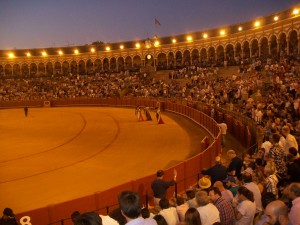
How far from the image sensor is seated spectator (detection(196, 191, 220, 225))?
19.3 ft

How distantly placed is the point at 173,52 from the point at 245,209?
60.5 meters

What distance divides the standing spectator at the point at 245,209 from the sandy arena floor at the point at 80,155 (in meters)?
7.89

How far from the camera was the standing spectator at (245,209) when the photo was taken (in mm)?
6086

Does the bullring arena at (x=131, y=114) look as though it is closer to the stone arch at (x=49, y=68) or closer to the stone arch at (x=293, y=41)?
the stone arch at (x=293, y=41)

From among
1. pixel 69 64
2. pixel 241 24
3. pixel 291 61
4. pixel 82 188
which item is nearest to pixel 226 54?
pixel 241 24

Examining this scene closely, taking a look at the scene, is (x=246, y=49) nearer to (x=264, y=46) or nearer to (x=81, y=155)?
(x=264, y=46)

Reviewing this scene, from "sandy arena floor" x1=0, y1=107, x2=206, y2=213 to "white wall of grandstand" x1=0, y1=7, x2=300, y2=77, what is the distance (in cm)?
2294

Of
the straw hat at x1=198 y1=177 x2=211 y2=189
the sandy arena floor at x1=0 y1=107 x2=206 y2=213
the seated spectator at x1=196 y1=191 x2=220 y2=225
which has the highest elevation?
Answer: the seated spectator at x1=196 y1=191 x2=220 y2=225

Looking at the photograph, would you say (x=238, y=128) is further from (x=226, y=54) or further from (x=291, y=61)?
(x=226, y=54)

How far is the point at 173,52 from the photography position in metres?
65.2

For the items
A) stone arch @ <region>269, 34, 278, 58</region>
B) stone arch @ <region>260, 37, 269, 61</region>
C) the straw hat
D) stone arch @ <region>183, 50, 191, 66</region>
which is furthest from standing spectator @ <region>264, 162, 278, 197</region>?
stone arch @ <region>183, 50, 191, 66</region>

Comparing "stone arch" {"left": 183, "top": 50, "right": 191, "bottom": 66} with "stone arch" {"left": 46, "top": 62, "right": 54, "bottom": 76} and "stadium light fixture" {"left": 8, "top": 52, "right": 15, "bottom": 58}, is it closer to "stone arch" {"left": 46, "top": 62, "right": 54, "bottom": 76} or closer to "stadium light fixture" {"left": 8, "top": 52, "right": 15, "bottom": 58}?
"stone arch" {"left": 46, "top": 62, "right": 54, "bottom": 76}

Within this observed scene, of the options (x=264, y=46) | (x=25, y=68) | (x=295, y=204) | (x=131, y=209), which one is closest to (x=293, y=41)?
(x=264, y=46)

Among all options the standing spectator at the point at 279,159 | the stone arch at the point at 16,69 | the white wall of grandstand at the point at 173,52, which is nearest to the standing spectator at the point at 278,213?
the standing spectator at the point at 279,159
